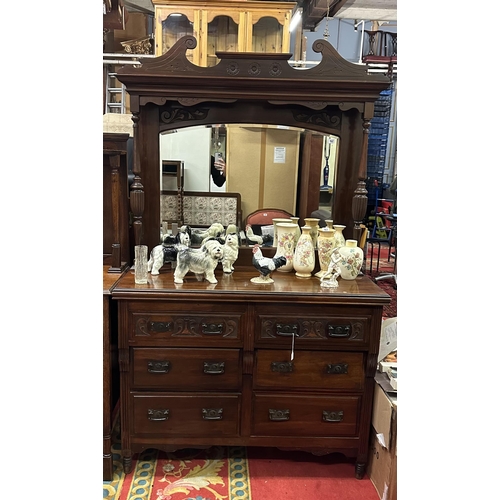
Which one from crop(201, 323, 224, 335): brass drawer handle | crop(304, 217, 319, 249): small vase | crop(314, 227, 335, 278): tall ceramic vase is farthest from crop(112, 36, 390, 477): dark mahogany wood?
crop(304, 217, 319, 249): small vase

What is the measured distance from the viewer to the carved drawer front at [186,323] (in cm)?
171

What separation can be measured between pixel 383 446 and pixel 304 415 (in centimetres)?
35

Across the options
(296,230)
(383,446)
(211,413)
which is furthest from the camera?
(296,230)

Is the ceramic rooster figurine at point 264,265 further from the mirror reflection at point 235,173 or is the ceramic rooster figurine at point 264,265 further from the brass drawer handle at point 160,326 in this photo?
the brass drawer handle at point 160,326

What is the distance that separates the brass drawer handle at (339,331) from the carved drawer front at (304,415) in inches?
11.6

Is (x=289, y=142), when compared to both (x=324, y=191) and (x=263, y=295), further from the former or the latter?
(x=263, y=295)

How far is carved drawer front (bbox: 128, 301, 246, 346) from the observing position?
1715 mm

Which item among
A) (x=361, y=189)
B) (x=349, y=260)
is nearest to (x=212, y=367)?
(x=349, y=260)

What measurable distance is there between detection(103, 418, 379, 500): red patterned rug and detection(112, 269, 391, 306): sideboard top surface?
835 mm

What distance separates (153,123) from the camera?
6.42 feet

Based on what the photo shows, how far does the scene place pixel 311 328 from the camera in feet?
5.72

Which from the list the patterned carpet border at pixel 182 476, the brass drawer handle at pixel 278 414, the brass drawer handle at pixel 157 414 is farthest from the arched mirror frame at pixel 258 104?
the patterned carpet border at pixel 182 476

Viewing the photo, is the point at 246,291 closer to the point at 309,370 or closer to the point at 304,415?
the point at 309,370

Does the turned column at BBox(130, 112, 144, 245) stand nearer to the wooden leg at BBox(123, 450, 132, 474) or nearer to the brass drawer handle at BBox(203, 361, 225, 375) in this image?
the brass drawer handle at BBox(203, 361, 225, 375)
